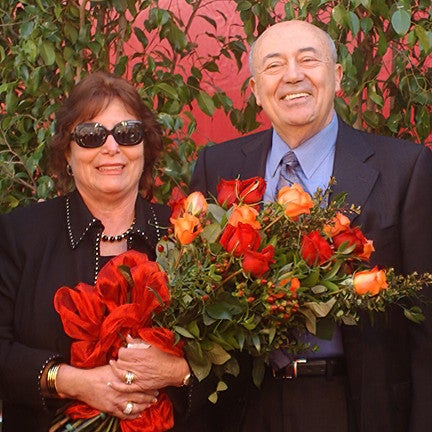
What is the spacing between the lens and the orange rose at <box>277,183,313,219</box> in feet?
9.51

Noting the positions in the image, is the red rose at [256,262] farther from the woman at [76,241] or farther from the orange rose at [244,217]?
the woman at [76,241]

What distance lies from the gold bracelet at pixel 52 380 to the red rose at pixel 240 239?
23.9 inches

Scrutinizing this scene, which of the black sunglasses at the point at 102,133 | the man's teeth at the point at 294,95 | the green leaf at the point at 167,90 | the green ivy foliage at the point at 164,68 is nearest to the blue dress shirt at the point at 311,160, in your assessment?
the man's teeth at the point at 294,95

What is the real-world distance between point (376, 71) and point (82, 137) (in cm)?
144

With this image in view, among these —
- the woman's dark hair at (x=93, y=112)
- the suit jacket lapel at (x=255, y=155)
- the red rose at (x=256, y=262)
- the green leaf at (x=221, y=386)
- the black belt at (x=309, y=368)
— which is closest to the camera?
the red rose at (x=256, y=262)

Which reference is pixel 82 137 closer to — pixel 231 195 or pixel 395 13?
pixel 231 195

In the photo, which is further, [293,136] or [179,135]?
[179,135]

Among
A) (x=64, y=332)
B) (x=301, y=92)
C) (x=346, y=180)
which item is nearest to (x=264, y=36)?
(x=301, y=92)

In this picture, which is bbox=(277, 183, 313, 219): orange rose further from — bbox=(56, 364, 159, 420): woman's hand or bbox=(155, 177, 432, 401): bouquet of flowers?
bbox=(56, 364, 159, 420): woman's hand

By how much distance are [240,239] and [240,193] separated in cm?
23

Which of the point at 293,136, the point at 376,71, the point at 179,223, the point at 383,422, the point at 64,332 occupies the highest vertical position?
the point at 376,71

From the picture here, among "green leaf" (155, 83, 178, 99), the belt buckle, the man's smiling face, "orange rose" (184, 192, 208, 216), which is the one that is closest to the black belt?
the belt buckle

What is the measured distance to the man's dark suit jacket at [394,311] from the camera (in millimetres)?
3262

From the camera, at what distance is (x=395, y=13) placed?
12.8 ft
